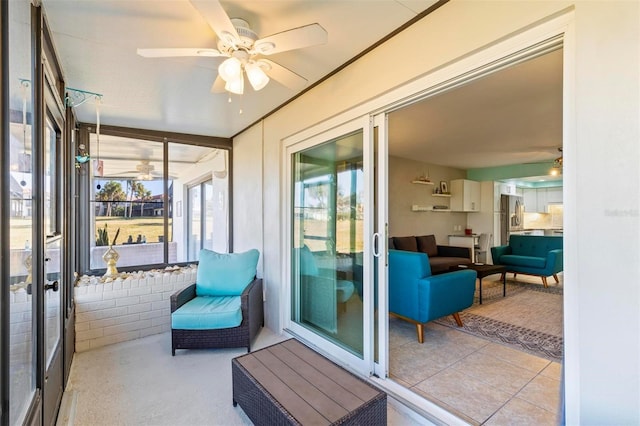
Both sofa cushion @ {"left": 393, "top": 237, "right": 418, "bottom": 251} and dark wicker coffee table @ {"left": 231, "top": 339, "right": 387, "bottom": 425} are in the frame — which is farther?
sofa cushion @ {"left": 393, "top": 237, "right": 418, "bottom": 251}

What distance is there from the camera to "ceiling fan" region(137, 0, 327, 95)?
1494 millimetres

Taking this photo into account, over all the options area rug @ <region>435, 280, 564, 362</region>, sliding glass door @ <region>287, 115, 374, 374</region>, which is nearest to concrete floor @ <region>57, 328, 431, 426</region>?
sliding glass door @ <region>287, 115, 374, 374</region>

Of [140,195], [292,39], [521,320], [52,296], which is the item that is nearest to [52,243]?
[52,296]

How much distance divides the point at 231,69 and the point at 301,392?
6.48 ft

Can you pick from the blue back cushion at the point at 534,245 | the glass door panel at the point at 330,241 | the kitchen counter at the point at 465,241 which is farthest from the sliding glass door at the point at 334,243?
the blue back cushion at the point at 534,245

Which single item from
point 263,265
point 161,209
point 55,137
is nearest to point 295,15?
point 55,137

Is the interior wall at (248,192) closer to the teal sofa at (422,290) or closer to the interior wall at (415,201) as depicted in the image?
the teal sofa at (422,290)

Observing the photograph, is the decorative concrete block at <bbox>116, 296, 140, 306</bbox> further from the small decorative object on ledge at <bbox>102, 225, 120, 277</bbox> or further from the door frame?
the door frame

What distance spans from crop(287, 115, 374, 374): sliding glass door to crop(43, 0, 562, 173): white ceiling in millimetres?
663

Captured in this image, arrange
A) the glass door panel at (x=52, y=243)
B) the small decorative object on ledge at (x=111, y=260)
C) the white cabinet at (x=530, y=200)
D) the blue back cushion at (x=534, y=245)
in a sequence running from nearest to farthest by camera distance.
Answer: the glass door panel at (x=52, y=243) → the small decorative object on ledge at (x=111, y=260) → the blue back cushion at (x=534, y=245) → the white cabinet at (x=530, y=200)

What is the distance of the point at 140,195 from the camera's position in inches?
160

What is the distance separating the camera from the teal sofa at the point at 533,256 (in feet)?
17.2

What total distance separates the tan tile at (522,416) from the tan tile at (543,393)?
0.23 ft

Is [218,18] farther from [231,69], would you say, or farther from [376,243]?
[376,243]
